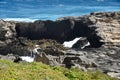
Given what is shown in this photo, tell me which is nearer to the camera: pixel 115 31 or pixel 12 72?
pixel 12 72

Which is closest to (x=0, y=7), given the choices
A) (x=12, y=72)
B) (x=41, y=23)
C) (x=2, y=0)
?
(x=2, y=0)

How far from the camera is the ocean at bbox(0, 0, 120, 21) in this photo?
352ft

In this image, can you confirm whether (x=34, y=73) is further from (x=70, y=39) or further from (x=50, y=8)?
(x=50, y=8)

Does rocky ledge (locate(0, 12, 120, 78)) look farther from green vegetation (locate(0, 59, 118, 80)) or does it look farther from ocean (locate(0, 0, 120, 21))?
ocean (locate(0, 0, 120, 21))

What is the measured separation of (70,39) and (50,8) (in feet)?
208

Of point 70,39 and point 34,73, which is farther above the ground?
point 34,73

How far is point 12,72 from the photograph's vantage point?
20812 mm

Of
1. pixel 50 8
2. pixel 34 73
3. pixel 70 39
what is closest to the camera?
pixel 34 73

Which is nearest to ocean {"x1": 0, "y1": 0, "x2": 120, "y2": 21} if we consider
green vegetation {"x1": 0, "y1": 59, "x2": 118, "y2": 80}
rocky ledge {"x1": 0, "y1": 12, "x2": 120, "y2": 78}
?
rocky ledge {"x1": 0, "y1": 12, "x2": 120, "y2": 78}

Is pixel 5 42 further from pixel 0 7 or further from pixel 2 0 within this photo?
pixel 2 0

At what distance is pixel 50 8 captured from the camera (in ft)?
407

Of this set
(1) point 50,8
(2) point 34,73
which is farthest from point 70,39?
(1) point 50,8

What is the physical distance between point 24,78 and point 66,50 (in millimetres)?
30084

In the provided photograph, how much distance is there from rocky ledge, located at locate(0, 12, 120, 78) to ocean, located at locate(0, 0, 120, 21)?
1502 inches
